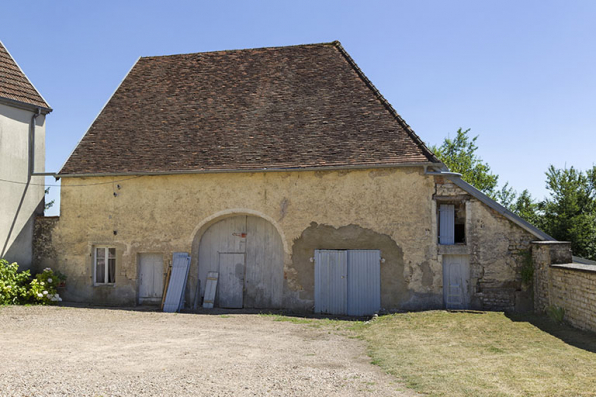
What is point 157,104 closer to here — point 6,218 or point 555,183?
point 6,218

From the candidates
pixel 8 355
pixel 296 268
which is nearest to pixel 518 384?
pixel 8 355

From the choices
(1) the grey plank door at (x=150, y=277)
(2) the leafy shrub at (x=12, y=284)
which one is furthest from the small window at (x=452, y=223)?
(2) the leafy shrub at (x=12, y=284)

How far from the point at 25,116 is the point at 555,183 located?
19789 millimetres

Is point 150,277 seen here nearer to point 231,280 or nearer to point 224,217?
point 231,280

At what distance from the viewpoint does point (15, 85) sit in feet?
52.3

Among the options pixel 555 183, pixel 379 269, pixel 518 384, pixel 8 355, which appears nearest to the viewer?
pixel 518 384

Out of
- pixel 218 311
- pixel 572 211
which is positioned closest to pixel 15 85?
pixel 218 311

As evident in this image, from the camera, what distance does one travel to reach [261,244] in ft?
48.8

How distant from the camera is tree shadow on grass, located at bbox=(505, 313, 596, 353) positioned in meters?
8.74

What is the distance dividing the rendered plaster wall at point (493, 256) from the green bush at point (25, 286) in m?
10.3

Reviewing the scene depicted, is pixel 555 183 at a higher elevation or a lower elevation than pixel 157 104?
lower

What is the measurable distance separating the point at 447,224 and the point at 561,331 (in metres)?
4.29

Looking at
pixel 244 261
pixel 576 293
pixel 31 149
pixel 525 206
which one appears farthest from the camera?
pixel 525 206

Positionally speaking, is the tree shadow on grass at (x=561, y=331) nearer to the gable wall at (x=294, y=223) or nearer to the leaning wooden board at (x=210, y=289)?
the gable wall at (x=294, y=223)
